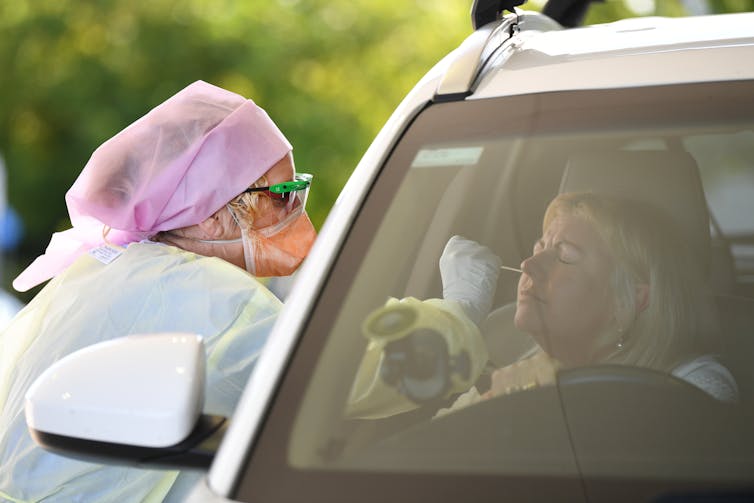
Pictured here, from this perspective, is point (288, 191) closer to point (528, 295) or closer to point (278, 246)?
point (278, 246)

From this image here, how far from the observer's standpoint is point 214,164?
9.75ft

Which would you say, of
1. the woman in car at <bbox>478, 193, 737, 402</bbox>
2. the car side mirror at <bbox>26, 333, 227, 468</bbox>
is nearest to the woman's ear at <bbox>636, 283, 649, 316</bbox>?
the woman in car at <bbox>478, 193, 737, 402</bbox>

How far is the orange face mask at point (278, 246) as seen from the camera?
3035 millimetres

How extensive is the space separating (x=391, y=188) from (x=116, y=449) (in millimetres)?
563

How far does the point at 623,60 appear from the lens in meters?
1.90

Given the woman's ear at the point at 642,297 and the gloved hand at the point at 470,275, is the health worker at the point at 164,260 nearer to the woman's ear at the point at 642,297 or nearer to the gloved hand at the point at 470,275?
the gloved hand at the point at 470,275

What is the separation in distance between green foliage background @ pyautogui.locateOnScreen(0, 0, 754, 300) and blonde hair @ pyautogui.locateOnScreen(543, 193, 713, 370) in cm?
1280

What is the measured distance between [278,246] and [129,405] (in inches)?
58.4

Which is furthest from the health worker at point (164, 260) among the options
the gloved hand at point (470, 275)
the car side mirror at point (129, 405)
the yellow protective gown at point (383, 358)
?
the car side mirror at point (129, 405)

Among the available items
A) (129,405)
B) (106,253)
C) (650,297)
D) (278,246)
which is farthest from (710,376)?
(106,253)

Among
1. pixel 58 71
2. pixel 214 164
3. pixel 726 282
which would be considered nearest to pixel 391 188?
pixel 726 282

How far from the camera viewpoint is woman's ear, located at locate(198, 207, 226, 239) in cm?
301

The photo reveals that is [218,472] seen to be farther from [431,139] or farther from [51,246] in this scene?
[51,246]

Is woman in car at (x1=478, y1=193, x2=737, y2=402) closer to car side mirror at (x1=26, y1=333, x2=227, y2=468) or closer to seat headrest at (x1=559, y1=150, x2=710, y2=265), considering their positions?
seat headrest at (x1=559, y1=150, x2=710, y2=265)
